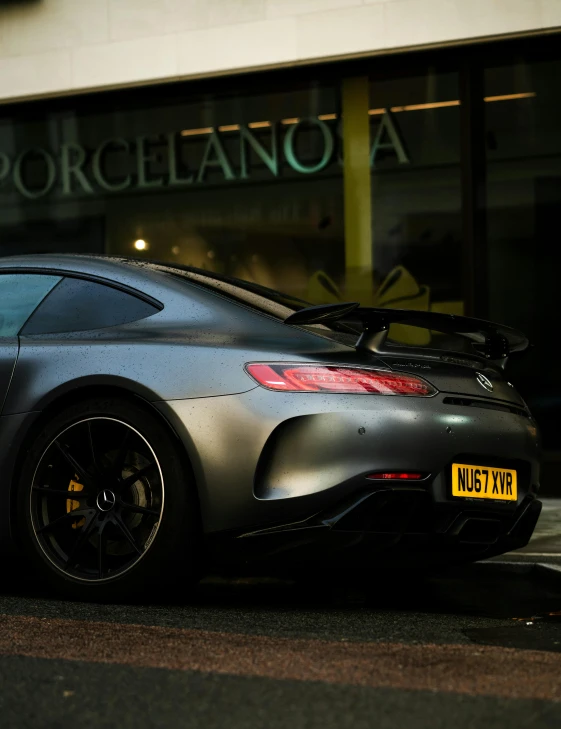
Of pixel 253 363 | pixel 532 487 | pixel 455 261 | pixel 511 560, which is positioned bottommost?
pixel 511 560

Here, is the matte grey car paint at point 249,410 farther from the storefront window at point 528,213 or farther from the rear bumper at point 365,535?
the storefront window at point 528,213

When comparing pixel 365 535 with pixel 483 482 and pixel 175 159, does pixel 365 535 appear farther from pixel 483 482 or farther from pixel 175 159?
pixel 175 159

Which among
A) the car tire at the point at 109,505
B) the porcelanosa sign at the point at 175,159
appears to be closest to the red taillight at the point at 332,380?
the car tire at the point at 109,505

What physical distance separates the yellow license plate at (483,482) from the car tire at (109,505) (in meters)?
0.98

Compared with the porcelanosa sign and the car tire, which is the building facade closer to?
the porcelanosa sign

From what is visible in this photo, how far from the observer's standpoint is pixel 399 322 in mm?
5066

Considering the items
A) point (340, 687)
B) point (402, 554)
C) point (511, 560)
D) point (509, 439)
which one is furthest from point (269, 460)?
point (511, 560)

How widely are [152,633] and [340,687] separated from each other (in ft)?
3.34

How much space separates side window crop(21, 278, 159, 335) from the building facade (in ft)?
15.7

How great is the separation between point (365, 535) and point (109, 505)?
3.23ft

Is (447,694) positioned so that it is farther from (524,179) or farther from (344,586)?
(524,179)

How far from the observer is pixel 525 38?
1049 cm

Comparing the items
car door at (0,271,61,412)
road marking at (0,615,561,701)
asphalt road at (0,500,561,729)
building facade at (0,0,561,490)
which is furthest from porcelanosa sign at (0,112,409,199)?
road marking at (0,615,561,701)

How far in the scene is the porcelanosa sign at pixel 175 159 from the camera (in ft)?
37.7
